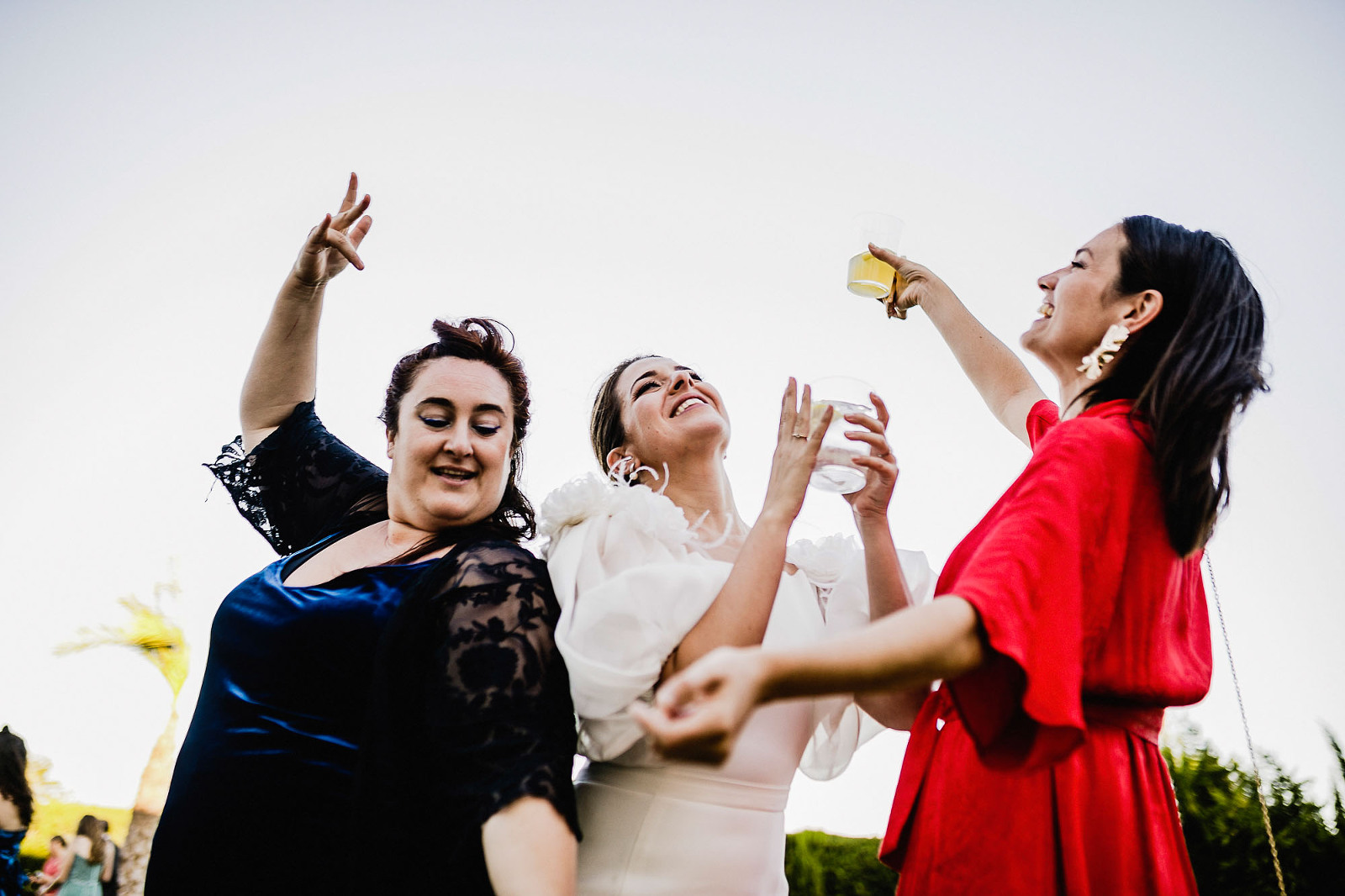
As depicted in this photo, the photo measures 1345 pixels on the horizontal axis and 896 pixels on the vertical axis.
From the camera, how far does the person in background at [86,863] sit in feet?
22.1

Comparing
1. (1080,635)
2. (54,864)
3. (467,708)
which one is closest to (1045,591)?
(1080,635)

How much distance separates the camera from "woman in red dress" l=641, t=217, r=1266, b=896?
45.8 inches

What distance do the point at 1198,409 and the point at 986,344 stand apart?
117 cm

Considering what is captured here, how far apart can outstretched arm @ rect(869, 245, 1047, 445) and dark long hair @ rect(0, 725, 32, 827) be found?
18.5 ft

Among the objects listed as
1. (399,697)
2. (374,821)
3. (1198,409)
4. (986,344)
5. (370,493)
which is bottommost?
(374,821)

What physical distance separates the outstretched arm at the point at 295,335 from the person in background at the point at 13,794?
8.20ft

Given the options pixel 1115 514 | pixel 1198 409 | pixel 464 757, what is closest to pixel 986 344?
pixel 1198 409

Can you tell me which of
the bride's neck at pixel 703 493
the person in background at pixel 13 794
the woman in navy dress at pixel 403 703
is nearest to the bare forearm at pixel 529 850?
the woman in navy dress at pixel 403 703

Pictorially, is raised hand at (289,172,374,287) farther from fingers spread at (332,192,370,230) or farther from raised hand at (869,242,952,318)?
raised hand at (869,242,952,318)

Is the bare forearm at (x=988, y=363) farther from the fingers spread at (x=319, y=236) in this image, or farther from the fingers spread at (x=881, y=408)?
the fingers spread at (x=319, y=236)

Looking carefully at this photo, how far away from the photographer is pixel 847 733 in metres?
2.44

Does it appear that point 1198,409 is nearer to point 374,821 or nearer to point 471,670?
point 471,670

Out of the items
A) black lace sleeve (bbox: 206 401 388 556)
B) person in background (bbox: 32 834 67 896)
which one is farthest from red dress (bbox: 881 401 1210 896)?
person in background (bbox: 32 834 67 896)

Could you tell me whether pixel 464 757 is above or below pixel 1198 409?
below
